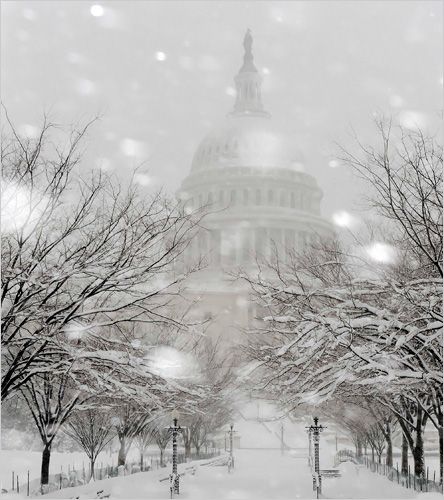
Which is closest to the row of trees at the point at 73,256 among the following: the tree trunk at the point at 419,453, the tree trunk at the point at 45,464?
the tree trunk at the point at 45,464

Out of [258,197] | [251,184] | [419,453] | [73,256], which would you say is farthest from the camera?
[258,197]

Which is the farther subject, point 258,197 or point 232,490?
point 258,197

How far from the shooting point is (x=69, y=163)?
904cm

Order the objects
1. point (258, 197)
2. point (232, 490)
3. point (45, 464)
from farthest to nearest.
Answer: point (258, 197), point (45, 464), point (232, 490)

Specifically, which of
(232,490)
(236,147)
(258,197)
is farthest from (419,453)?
(258,197)

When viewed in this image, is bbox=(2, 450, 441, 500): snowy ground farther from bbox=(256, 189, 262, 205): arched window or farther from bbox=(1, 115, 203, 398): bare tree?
bbox=(256, 189, 262, 205): arched window

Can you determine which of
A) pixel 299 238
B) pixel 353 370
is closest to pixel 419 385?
pixel 353 370

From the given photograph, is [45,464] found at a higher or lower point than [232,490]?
higher

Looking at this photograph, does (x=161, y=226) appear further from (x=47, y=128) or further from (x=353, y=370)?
(x=353, y=370)

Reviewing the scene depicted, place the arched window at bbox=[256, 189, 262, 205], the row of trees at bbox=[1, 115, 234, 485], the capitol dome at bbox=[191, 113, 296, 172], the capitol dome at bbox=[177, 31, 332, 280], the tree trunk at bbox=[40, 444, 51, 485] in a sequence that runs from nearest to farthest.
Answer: the row of trees at bbox=[1, 115, 234, 485]
the tree trunk at bbox=[40, 444, 51, 485]
the capitol dome at bbox=[191, 113, 296, 172]
the capitol dome at bbox=[177, 31, 332, 280]
the arched window at bbox=[256, 189, 262, 205]

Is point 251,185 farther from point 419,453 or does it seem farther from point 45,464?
point 45,464

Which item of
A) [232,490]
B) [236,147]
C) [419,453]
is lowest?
[232,490]

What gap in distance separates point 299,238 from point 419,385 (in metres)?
70.7


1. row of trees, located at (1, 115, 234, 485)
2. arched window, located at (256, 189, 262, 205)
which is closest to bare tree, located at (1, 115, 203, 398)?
row of trees, located at (1, 115, 234, 485)
